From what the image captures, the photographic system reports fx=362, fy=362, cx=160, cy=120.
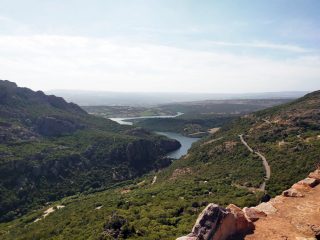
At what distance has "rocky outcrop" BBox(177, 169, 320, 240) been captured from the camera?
842 inches

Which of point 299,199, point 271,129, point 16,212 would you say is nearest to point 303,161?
point 271,129

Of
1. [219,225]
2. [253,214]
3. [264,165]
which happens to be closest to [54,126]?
[264,165]

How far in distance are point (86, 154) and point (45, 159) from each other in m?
22.4

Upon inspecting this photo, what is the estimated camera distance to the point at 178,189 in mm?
78875

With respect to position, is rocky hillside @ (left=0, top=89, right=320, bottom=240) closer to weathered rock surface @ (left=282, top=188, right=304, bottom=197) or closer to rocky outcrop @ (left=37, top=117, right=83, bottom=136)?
weathered rock surface @ (left=282, top=188, right=304, bottom=197)

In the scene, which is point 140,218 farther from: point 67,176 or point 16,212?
point 67,176

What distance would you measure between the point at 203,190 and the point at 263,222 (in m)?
51.8

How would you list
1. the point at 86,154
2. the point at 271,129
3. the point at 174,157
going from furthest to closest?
the point at 174,157
the point at 86,154
the point at 271,129

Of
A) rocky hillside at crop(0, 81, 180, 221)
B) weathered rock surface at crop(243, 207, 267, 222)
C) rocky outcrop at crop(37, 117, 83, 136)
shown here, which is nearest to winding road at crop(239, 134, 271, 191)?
weathered rock surface at crop(243, 207, 267, 222)

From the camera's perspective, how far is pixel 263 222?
2378cm

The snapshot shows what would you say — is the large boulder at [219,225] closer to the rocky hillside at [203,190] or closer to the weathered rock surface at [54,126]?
the rocky hillside at [203,190]

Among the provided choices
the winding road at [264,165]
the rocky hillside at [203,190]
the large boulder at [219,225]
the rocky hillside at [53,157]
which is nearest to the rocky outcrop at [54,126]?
the rocky hillside at [53,157]

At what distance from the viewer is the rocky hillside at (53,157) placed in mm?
117375

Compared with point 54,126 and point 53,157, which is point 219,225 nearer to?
point 53,157
